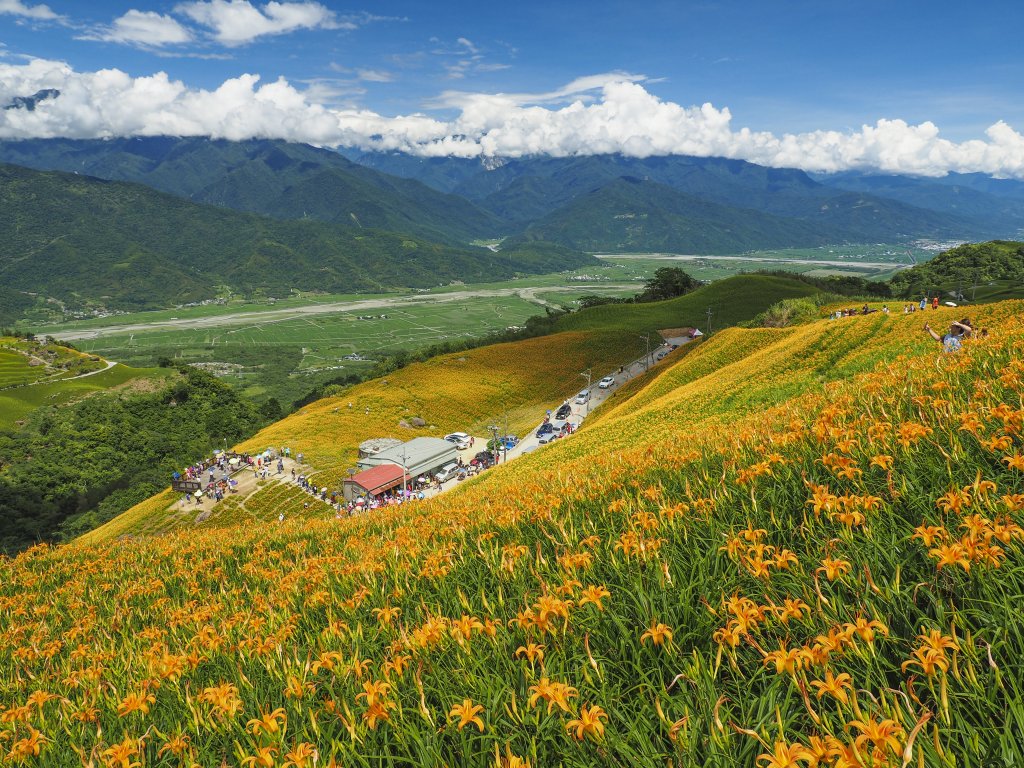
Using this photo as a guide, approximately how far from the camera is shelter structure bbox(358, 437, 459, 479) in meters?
44.6

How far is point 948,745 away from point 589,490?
16.0 ft

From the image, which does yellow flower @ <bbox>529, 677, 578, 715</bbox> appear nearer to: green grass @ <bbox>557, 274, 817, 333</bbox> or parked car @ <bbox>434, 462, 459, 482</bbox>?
parked car @ <bbox>434, 462, 459, 482</bbox>

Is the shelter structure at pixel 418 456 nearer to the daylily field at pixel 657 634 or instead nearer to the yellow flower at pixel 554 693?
the daylily field at pixel 657 634

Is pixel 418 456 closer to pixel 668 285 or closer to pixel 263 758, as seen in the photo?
pixel 263 758

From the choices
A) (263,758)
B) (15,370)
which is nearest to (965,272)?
(263,758)

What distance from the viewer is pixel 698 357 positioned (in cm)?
3544

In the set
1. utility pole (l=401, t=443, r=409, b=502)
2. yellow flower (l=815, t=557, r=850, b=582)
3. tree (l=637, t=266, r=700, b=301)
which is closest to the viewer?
yellow flower (l=815, t=557, r=850, b=582)

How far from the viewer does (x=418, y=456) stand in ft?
151

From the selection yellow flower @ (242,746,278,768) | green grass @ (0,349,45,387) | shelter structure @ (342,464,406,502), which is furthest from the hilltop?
green grass @ (0,349,45,387)

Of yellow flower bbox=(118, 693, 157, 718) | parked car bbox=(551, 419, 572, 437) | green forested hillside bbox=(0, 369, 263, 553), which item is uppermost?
yellow flower bbox=(118, 693, 157, 718)

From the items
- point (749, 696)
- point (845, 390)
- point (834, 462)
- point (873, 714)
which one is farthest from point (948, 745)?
point (845, 390)

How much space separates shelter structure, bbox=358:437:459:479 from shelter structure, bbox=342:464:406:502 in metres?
1.01

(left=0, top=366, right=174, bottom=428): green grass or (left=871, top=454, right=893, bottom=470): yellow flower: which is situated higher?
(left=871, top=454, right=893, bottom=470): yellow flower

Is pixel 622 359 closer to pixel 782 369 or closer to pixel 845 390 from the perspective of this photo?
pixel 782 369
